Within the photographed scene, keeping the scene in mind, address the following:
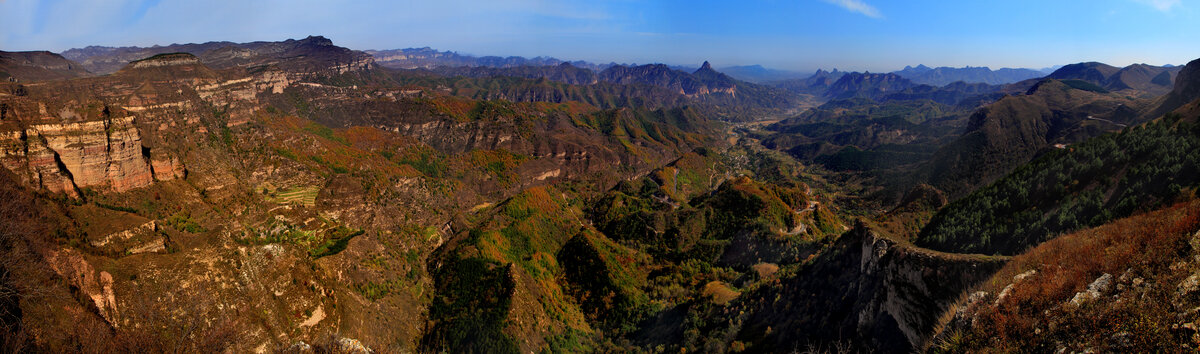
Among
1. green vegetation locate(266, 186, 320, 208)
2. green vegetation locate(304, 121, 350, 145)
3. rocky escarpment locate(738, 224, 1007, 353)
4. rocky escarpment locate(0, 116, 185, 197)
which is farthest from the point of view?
green vegetation locate(304, 121, 350, 145)

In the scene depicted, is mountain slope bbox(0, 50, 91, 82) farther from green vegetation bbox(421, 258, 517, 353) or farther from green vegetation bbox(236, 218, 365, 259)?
green vegetation bbox(421, 258, 517, 353)

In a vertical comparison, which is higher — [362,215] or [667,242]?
[362,215]

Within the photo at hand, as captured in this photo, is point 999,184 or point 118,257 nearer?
point 118,257

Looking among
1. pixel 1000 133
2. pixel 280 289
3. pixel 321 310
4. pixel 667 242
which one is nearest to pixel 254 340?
pixel 280 289

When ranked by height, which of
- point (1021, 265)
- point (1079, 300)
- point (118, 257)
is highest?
point (1079, 300)

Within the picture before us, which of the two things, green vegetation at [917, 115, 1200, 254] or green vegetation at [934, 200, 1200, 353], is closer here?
green vegetation at [934, 200, 1200, 353]

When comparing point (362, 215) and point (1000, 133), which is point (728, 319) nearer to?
point (362, 215)

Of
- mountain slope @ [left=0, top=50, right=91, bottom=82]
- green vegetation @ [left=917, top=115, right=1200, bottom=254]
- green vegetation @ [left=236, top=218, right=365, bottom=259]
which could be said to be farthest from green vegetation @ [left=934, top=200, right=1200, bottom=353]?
mountain slope @ [left=0, top=50, right=91, bottom=82]
